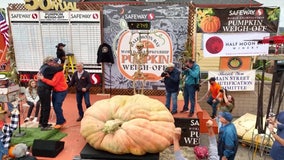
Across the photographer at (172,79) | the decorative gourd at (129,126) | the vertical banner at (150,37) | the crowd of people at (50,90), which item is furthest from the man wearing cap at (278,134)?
the vertical banner at (150,37)

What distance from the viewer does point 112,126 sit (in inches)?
207

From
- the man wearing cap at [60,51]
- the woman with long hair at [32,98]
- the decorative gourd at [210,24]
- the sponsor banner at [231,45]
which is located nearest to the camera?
the woman with long hair at [32,98]

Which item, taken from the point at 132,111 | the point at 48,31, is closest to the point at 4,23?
the point at 48,31

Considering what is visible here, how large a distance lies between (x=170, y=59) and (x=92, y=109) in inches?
157

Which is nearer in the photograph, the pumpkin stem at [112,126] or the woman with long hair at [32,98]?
the pumpkin stem at [112,126]

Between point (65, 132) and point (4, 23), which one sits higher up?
point (4, 23)

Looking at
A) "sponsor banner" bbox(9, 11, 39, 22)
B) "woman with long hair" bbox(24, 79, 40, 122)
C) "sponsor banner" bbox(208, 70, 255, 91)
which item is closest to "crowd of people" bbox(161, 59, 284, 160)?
"sponsor banner" bbox(208, 70, 255, 91)

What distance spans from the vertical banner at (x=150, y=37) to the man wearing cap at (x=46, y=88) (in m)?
2.96

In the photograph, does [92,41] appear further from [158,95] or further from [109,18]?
[158,95]

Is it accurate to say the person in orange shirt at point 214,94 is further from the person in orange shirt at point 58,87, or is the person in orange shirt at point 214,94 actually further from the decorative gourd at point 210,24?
the person in orange shirt at point 58,87

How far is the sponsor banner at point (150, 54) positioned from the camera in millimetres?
8898

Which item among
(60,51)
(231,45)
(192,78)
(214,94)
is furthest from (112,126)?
(231,45)

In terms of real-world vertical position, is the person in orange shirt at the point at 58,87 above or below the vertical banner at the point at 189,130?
above

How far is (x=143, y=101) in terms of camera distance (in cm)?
573
